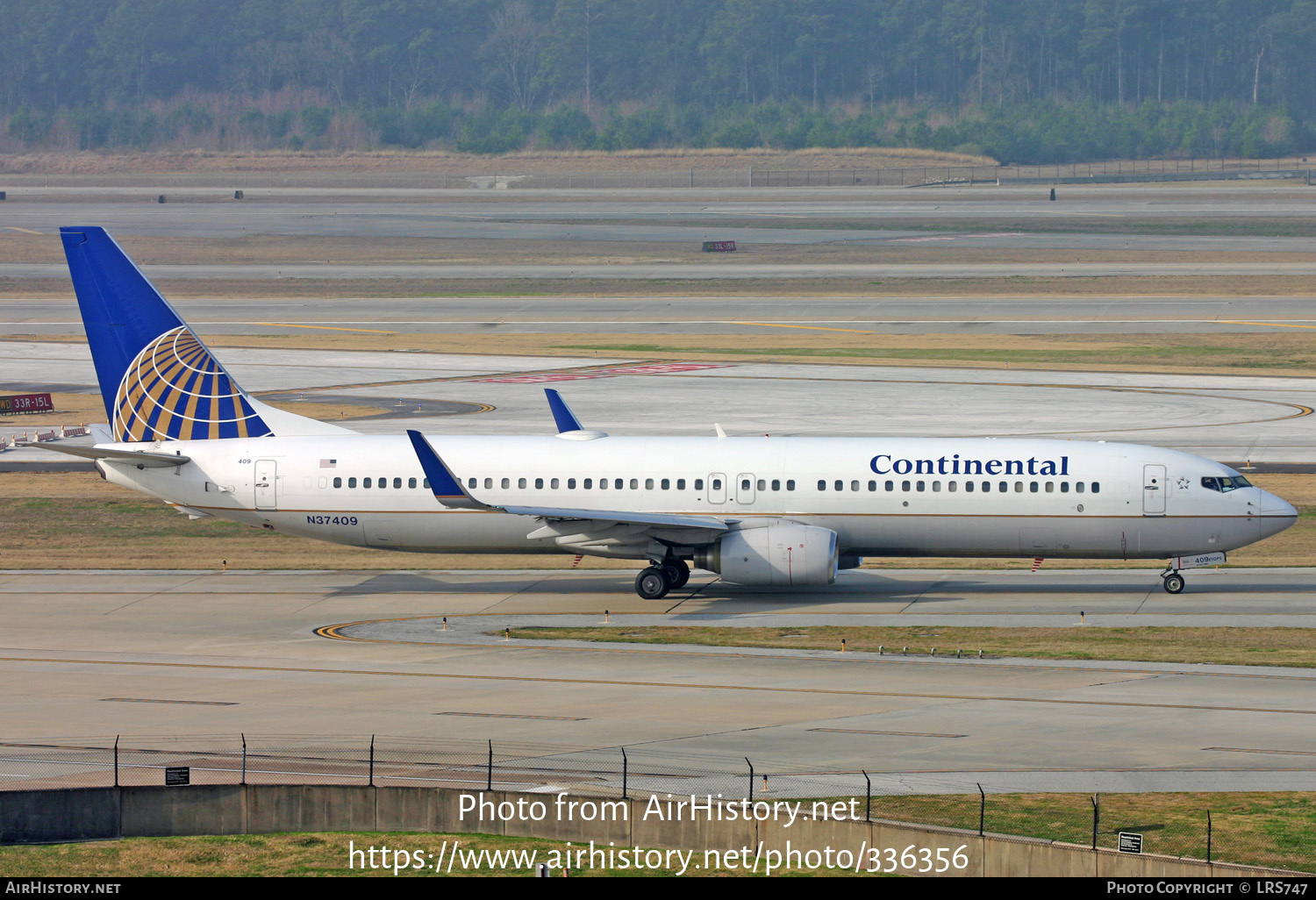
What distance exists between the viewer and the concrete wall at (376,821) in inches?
885

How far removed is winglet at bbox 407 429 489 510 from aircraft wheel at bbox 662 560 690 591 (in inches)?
224

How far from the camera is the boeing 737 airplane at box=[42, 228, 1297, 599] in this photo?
138 feet

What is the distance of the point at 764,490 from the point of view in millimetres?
42531

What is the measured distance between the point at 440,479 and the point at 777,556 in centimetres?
911

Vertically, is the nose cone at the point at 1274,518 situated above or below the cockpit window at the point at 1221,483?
below

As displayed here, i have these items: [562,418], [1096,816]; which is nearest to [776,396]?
[562,418]

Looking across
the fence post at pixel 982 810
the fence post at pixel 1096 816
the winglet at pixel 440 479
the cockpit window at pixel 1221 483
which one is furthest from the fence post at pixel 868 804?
the cockpit window at pixel 1221 483

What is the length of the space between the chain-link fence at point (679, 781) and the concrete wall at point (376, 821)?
388 mm

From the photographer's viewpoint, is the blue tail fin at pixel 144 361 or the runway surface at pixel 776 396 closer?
the blue tail fin at pixel 144 361

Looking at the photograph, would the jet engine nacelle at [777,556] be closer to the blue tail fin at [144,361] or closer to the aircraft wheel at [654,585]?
the aircraft wheel at [654,585]

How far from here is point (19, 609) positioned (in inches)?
1624

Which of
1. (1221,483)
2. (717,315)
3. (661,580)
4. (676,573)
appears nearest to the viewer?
(1221,483)

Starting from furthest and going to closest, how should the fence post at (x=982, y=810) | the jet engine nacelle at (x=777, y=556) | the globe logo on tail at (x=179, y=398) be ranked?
the globe logo on tail at (x=179, y=398)
the jet engine nacelle at (x=777, y=556)
the fence post at (x=982, y=810)

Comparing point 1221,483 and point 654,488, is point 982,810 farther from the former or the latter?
point 1221,483
